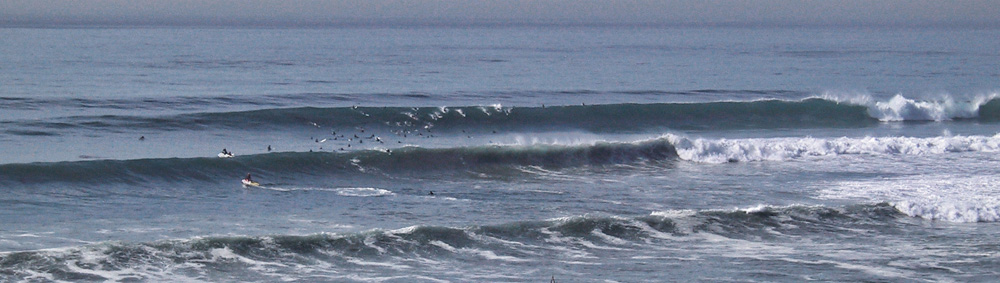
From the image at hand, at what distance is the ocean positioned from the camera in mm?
16047

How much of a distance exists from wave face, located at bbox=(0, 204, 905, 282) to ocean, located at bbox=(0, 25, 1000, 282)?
1.9 inches

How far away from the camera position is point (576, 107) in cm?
3606

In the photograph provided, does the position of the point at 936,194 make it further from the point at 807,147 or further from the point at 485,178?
the point at 485,178

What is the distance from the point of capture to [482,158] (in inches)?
1035

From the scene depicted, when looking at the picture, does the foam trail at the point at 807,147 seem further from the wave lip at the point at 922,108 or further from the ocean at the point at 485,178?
the wave lip at the point at 922,108

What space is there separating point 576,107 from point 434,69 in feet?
60.3

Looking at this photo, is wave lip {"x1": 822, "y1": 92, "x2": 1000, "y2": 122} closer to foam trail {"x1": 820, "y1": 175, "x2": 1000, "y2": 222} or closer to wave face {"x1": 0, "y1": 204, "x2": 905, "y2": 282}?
foam trail {"x1": 820, "y1": 175, "x2": 1000, "y2": 222}

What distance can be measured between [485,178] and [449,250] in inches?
298

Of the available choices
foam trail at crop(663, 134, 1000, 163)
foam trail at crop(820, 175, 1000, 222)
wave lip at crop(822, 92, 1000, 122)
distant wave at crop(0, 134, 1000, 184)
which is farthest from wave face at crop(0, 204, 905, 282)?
wave lip at crop(822, 92, 1000, 122)

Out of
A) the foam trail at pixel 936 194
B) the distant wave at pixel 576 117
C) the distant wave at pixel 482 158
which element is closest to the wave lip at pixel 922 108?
the distant wave at pixel 576 117

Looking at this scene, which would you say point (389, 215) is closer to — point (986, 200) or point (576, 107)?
point (986, 200)

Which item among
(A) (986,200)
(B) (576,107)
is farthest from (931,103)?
(A) (986,200)

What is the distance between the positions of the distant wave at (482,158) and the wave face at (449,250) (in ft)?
22.9

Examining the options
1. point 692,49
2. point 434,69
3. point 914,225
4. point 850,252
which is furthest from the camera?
point 692,49
